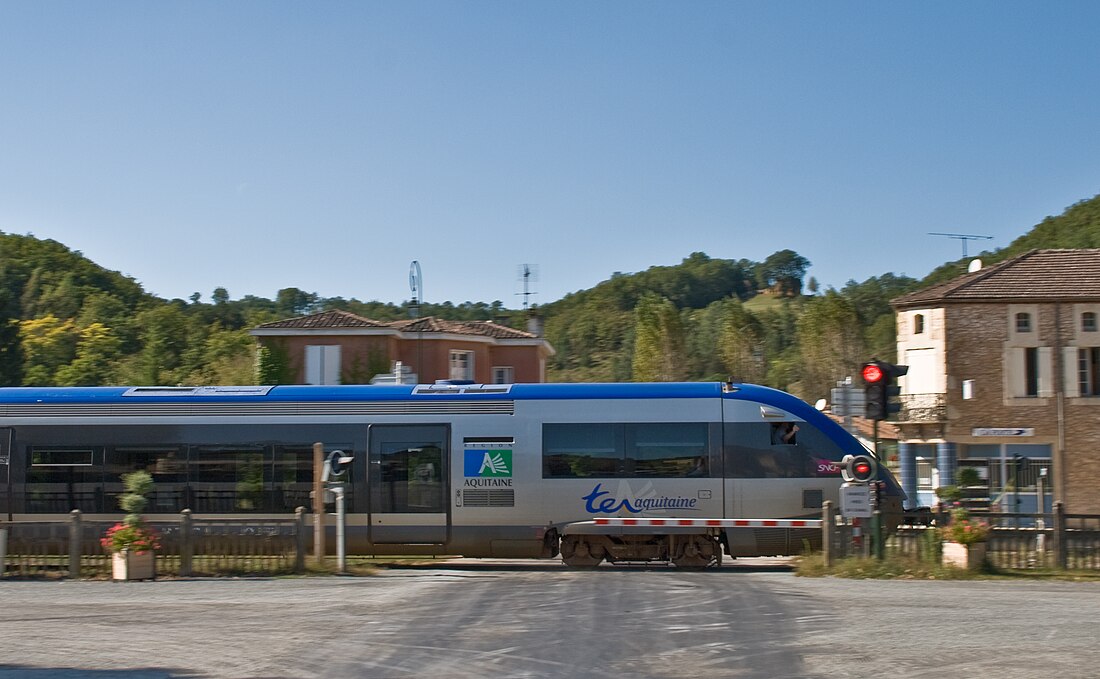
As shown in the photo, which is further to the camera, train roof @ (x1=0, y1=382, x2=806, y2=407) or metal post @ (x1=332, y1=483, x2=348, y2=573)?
train roof @ (x1=0, y1=382, x2=806, y2=407)

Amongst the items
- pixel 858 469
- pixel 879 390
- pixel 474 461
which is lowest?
pixel 858 469

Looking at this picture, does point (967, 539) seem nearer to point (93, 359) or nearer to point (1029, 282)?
point (1029, 282)

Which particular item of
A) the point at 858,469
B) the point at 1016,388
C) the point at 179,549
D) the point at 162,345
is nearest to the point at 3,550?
the point at 179,549

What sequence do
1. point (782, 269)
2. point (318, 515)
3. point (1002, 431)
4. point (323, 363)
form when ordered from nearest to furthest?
point (318, 515) < point (1002, 431) < point (323, 363) < point (782, 269)

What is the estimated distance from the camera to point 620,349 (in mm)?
147000

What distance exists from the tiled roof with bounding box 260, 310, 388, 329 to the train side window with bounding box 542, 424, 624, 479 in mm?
30886

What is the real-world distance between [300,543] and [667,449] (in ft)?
20.4

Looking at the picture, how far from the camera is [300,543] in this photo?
61.1 feet

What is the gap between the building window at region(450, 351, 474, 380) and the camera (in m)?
53.4

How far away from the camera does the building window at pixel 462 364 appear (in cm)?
5344

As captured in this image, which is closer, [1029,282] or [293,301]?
[1029,282]

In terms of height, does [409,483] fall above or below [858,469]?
below

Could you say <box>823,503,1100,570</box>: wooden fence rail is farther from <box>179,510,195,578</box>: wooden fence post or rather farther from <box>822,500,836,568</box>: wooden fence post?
<box>179,510,195,578</box>: wooden fence post

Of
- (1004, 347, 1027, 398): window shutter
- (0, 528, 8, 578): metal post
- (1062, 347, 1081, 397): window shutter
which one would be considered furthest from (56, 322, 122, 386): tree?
(0, 528, 8, 578): metal post
